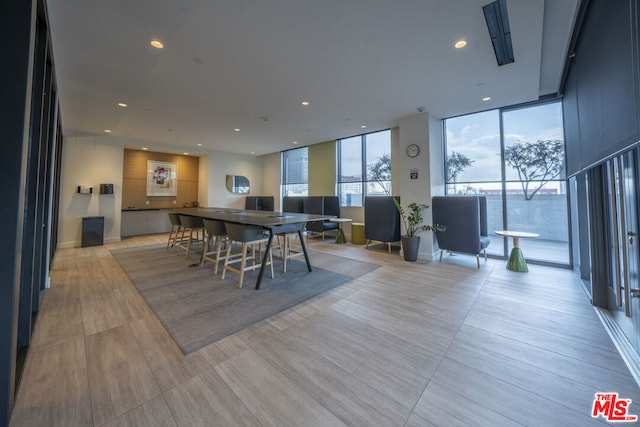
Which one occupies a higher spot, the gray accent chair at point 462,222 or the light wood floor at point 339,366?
the gray accent chair at point 462,222

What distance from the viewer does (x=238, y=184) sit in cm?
853

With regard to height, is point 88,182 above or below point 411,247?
above

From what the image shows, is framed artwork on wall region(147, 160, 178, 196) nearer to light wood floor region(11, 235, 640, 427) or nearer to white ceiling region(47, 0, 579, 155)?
white ceiling region(47, 0, 579, 155)

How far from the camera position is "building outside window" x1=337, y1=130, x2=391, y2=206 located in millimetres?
5883

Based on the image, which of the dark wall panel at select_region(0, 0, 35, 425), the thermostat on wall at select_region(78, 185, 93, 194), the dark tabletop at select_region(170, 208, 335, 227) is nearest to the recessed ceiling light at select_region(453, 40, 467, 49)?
the dark tabletop at select_region(170, 208, 335, 227)

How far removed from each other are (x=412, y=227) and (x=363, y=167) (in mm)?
2396

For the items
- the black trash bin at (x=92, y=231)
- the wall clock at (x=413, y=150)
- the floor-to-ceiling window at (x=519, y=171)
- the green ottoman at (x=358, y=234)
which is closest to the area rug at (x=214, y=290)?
the green ottoman at (x=358, y=234)

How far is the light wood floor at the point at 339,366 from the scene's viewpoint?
1242mm

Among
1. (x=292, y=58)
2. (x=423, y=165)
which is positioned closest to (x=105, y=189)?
(x=292, y=58)

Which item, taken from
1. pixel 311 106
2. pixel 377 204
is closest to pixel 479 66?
pixel 311 106

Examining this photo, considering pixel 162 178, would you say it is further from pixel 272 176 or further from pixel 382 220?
pixel 382 220

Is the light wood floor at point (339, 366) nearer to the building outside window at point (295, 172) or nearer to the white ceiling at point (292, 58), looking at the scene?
the white ceiling at point (292, 58)

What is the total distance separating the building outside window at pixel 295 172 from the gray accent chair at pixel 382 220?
9.69 feet

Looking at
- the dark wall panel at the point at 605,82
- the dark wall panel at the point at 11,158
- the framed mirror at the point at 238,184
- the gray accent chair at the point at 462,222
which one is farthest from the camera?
the framed mirror at the point at 238,184
